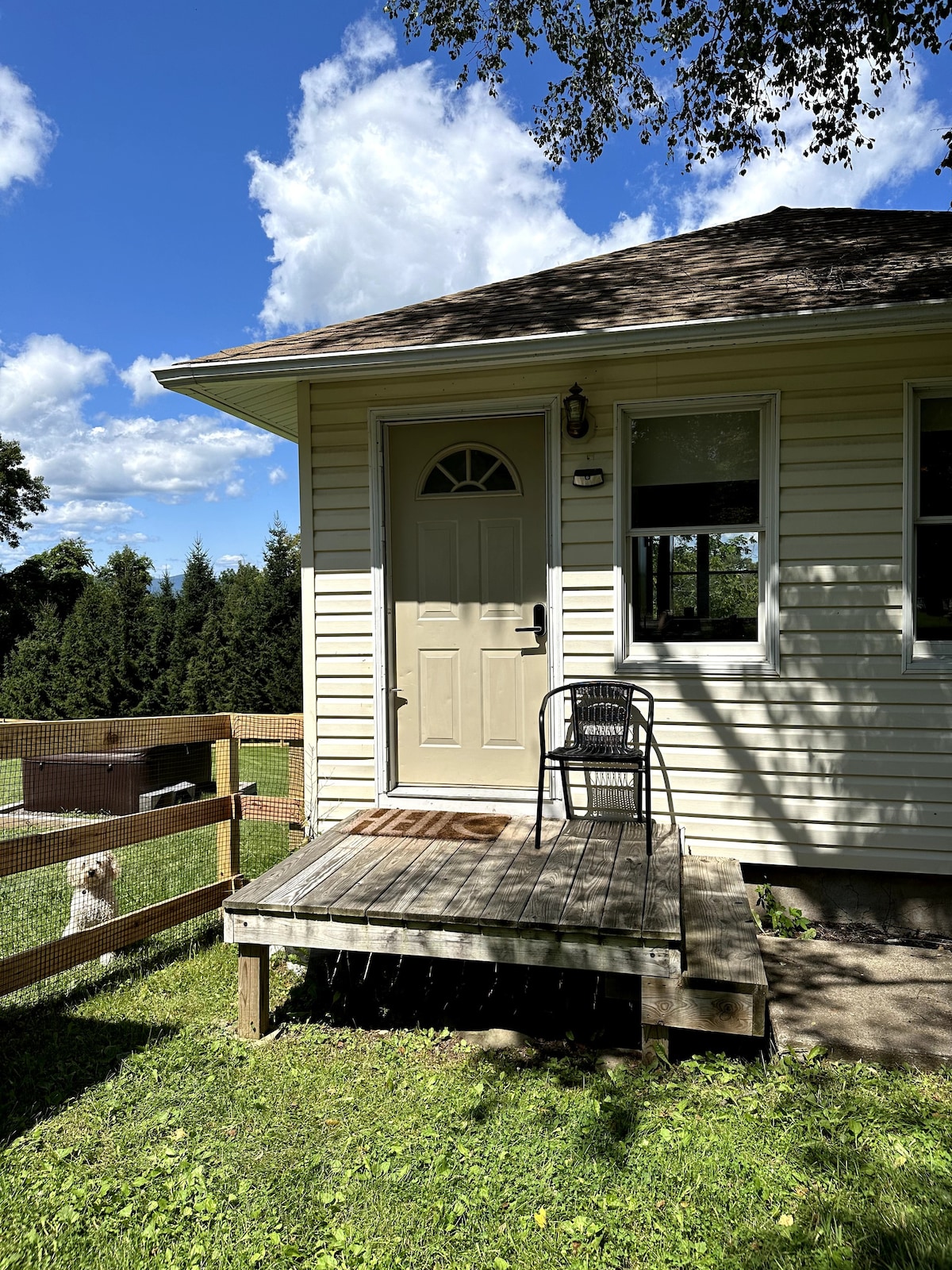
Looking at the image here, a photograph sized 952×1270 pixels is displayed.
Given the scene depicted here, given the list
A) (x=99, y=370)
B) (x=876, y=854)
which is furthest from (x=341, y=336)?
(x=99, y=370)

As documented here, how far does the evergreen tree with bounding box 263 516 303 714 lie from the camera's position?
34.6 ft

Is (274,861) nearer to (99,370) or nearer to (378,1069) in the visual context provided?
(378,1069)

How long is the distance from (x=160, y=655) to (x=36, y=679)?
75.0 inches

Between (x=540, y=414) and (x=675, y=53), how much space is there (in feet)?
20.3

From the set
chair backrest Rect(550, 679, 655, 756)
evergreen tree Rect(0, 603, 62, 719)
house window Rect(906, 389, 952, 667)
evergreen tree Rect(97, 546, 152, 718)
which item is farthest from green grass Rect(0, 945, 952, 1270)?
evergreen tree Rect(0, 603, 62, 719)

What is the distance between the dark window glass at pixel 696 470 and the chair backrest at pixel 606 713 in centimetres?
90

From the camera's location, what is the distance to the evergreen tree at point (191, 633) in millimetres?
10961

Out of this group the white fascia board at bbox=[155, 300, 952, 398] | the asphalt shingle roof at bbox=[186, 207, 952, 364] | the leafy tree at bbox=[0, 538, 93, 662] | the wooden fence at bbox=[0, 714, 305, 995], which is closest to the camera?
the wooden fence at bbox=[0, 714, 305, 995]

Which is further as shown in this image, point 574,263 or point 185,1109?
point 574,263

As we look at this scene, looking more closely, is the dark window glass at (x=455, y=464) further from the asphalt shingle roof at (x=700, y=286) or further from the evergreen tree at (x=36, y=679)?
the evergreen tree at (x=36, y=679)

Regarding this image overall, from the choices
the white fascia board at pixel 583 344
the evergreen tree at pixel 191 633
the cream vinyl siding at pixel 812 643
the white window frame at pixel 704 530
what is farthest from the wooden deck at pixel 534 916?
the evergreen tree at pixel 191 633

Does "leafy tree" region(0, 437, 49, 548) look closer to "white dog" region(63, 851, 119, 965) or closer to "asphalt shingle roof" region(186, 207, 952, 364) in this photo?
"asphalt shingle roof" region(186, 207, 952, 364)

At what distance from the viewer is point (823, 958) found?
3660 mm

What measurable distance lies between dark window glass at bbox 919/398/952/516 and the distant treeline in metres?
7.81
